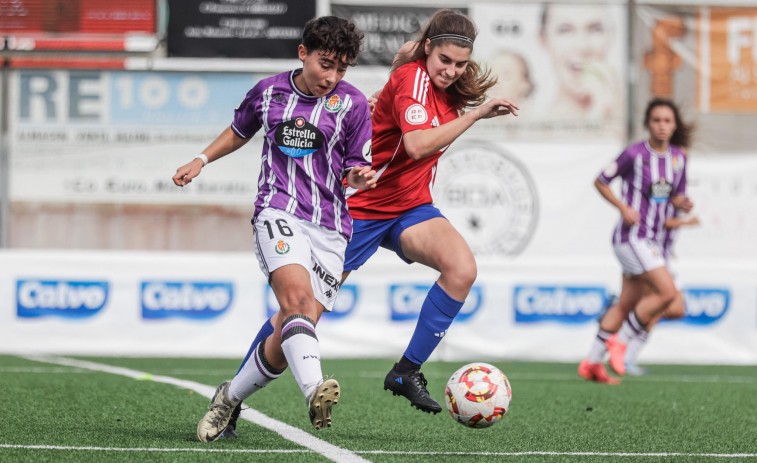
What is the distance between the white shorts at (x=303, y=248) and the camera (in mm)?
4445

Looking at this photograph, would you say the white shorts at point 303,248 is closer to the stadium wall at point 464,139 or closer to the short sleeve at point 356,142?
the short sleeve at point 356,142

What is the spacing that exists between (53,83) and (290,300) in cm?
975

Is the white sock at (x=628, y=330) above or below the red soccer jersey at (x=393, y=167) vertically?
below

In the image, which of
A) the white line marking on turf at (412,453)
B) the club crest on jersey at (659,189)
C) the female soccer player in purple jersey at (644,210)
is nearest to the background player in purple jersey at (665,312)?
the female soccer player in purple jersey at (644,210)

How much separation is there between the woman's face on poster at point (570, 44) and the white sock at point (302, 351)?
9520 mm

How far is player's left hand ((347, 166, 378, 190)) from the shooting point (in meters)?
4.52

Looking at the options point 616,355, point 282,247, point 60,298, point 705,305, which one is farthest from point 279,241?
point 705,305

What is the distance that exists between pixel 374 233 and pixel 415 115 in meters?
0.64

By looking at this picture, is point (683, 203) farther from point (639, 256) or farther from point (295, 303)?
point (295, 303)

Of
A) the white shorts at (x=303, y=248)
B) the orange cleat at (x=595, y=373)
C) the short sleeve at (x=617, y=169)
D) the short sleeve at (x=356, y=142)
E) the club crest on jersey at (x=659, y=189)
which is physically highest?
the short sleeve at (x=356, y=142)

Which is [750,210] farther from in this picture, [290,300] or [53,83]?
[290,300]

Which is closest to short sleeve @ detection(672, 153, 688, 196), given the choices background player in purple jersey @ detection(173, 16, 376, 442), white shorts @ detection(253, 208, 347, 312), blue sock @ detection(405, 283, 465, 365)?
blue sock @ detection(405, 283, 465, 365)

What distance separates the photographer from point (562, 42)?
13242 mm

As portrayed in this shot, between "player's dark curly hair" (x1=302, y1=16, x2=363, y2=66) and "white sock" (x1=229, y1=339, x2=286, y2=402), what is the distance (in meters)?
1.24
